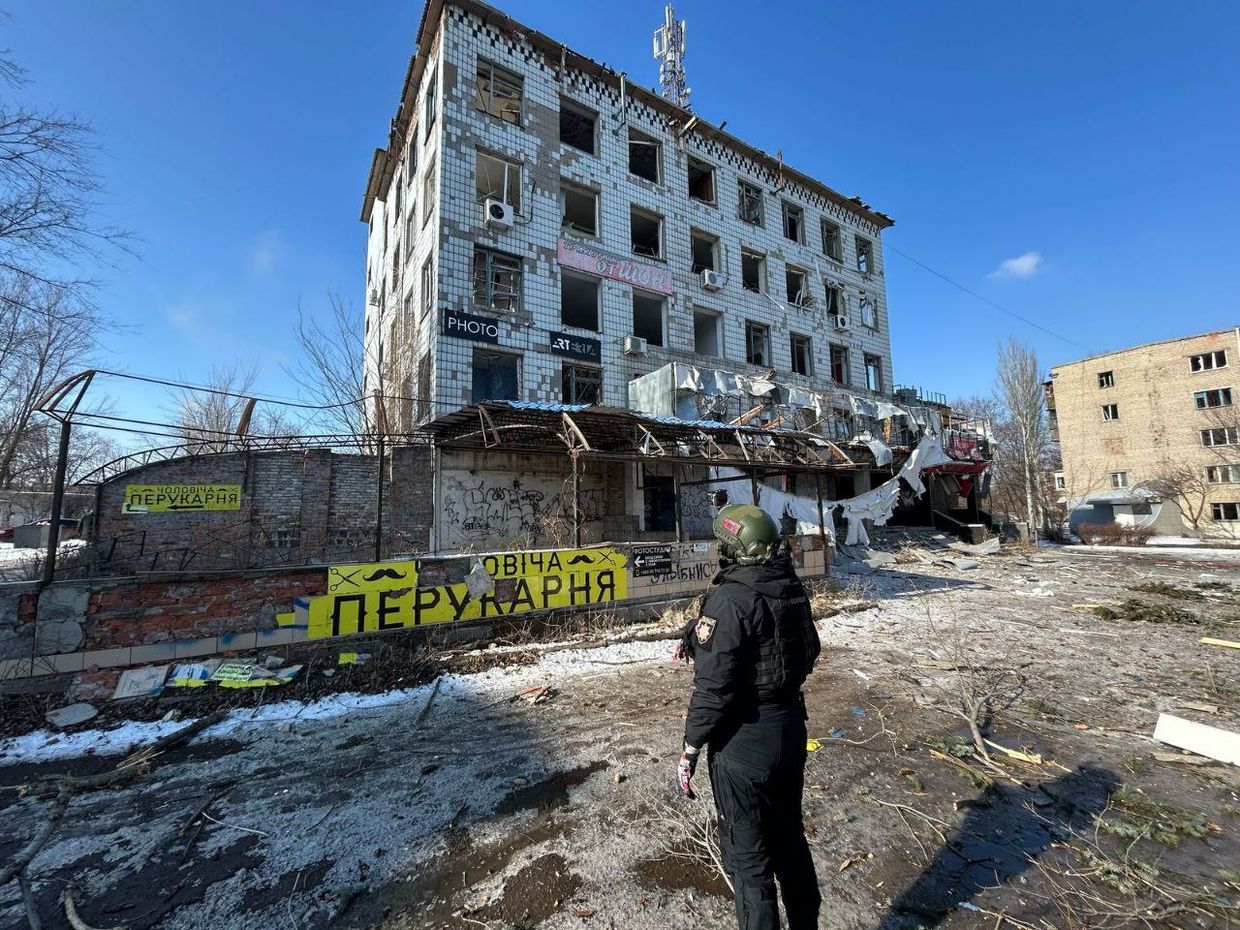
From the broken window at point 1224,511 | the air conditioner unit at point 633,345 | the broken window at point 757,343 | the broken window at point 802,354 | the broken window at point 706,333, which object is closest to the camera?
the air conditioner unit at point 633,345

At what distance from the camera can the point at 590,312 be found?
17766mm

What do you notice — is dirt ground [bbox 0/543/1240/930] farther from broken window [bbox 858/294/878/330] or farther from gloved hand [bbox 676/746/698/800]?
broken window [bbox 858/294/878/330]

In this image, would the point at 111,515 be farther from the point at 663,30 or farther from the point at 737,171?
the point at 663,30

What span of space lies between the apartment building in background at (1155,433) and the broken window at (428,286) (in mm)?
32427

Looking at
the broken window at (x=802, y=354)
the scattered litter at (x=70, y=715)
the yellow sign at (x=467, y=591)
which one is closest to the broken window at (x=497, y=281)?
the yellow sign at (x=467, y=591)

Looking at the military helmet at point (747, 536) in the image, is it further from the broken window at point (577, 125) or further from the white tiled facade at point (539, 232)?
the broken window at point (577, 125)

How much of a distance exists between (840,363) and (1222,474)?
2621 centimetres

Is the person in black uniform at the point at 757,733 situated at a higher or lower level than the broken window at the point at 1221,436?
lower

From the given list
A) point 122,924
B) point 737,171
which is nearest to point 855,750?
point 122,924

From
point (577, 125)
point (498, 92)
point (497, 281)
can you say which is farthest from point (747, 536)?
point (577, 125)

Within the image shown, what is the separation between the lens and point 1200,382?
29734mm

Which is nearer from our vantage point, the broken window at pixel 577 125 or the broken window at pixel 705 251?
the broken window at pixel 577 125

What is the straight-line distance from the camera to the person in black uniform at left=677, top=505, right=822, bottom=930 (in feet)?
7.04

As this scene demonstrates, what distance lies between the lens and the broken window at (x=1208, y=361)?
29.2 metres
